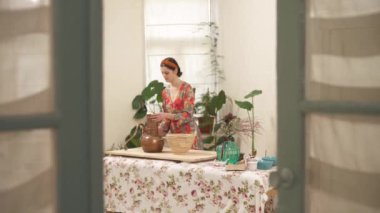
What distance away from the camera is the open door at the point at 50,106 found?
1626 mm

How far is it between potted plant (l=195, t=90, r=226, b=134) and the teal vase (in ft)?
5.04

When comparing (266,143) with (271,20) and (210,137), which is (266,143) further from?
(271,20)

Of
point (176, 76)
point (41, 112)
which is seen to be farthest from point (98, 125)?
point (176, 76)

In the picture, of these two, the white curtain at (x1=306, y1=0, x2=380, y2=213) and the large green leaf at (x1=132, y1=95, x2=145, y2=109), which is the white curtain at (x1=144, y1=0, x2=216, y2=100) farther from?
the white curtain at (x1=306, y1=0, x2=380, y2=213)

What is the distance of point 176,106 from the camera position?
5387mm

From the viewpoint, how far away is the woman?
5.19 metres

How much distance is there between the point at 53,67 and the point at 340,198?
965mm

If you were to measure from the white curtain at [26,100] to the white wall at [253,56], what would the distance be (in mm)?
4322

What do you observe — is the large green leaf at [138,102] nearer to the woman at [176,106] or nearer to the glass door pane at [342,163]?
the woman at [176,106]

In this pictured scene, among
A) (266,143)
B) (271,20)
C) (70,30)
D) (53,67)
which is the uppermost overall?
(271,20)

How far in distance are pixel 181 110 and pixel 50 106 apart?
3.66 meters

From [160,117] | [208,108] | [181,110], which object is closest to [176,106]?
[181,110]

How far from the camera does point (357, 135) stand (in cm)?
188

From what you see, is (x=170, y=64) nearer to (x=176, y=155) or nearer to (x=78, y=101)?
(x=176, y=155)
